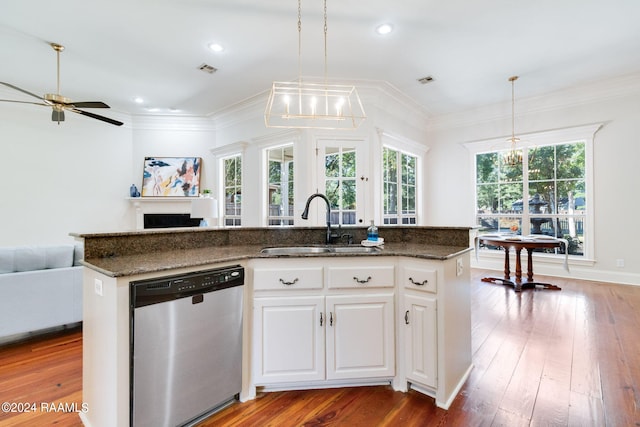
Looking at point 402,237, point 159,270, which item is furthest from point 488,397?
point 159,270

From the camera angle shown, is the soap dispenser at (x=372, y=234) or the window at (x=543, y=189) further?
the window at (x=543, y=189)

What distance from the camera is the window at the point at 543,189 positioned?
4.74m

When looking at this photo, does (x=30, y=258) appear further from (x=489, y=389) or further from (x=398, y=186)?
(x=398, y=186)

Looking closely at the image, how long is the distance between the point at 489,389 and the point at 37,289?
370 centimetres

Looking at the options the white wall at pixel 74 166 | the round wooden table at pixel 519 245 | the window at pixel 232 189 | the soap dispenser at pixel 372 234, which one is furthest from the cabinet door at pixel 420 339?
the white wall at pixel 74 166

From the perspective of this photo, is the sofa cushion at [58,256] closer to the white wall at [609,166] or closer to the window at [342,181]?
the window at [342,181]

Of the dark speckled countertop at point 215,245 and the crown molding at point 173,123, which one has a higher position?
the crown molding at point 173,123

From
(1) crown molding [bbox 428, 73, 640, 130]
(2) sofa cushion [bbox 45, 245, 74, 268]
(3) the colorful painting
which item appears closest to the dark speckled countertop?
(2) sofa cushion [bbox 45, 245, 74, 268]

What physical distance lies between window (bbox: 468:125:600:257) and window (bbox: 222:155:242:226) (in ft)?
14.8

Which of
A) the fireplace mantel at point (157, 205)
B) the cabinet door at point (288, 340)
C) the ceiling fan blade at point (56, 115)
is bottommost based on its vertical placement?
the cabinet door at point (288, 340)

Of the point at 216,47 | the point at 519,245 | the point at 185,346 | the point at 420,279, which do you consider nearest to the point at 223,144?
the point at 216,47

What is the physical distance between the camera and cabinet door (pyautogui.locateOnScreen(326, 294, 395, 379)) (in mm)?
1847

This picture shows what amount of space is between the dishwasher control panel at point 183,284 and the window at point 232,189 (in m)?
4.04

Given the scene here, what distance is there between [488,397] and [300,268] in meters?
1.43
